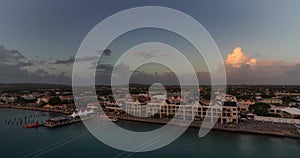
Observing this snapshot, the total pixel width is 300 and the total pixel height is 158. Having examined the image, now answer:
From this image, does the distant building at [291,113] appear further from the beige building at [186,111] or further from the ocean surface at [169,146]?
the ocean surface at [169,146]

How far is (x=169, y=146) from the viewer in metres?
6.05

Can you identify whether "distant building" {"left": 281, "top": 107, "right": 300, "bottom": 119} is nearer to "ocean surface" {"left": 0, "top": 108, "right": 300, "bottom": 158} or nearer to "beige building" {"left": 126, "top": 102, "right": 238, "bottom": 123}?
"beige building" {"left": 126, "top": 102, "right": 238, "bottom": 123}

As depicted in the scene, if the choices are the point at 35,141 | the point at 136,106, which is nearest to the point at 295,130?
the point at 136,106

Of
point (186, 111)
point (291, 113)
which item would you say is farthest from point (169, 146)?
point (291, 113)

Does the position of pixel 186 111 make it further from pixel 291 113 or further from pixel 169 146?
pixel 291 113

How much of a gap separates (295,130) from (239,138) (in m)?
2.14

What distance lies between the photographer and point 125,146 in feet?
19.5

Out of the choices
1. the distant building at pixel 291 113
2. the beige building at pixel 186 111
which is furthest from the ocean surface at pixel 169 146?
the distant building at pixel 291 113

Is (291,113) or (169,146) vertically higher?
(291,113)

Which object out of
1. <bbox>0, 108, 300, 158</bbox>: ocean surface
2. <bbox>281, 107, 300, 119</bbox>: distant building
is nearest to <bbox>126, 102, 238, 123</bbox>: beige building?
<bbox>0, 108, 300, 158</bbox>: ocean surface

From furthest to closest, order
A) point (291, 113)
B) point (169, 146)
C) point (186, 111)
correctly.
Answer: point (186, 111)
point (291, 113)
point (169, 146)

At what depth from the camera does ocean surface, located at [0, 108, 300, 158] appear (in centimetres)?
540

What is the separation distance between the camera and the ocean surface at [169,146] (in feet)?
17.7

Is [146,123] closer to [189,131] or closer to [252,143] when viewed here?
[189,131]
